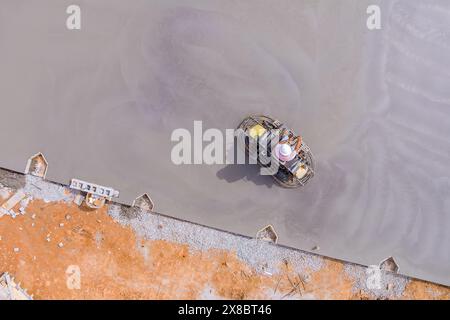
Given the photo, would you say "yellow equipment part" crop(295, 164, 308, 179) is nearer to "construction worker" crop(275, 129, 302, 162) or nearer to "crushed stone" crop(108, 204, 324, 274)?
"construction worker" crop(275, 129, 302, 162)

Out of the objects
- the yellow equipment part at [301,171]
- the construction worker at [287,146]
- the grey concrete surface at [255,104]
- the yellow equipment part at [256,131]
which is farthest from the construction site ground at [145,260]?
the yellow equipment part at [256,131]

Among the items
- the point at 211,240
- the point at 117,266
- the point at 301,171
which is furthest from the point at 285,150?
the point at 117,266

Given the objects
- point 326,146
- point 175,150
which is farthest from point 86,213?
point 326,146

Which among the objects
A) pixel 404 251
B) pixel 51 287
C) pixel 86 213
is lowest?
pixel 51 287

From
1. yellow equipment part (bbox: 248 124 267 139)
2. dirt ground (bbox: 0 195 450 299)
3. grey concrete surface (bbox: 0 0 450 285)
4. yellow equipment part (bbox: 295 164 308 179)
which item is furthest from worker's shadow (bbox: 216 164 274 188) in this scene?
dirt ground (bbox: 0 195 450 299)

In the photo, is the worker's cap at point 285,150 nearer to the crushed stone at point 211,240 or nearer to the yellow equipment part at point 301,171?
the yellow equipment part at point 301,171

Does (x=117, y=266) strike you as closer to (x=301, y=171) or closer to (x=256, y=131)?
(x=256, y=131)
